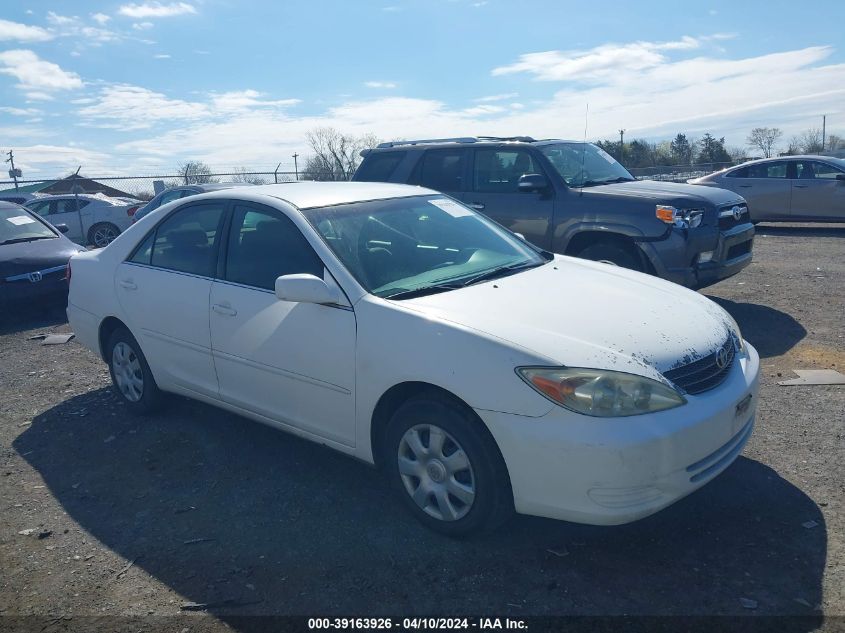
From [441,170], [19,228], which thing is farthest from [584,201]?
[19,228]

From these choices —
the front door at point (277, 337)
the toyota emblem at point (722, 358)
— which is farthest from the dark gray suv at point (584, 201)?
the front door at point (277, 337)

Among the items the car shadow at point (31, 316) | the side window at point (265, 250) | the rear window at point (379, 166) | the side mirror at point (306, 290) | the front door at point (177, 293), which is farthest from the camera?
the car shadow at point (31, 316)

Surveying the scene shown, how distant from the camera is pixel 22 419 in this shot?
221 inches

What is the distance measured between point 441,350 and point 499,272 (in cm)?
105

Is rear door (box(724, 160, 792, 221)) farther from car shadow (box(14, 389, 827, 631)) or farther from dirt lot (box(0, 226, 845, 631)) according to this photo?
car shadow (box(14, 389, 827, 631))

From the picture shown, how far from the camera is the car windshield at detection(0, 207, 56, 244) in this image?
31.1ft

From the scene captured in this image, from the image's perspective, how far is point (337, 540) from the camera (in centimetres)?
355

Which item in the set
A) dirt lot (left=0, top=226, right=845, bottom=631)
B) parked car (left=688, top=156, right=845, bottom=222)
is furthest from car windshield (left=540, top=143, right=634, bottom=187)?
parked car (left=688, top=156, right=845, bottom=222)

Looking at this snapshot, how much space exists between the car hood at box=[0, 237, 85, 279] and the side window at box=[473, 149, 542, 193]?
534 centimetres

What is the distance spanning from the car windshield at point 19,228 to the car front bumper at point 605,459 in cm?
857

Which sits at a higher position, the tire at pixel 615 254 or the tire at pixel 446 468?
the tire at pixel 615 254

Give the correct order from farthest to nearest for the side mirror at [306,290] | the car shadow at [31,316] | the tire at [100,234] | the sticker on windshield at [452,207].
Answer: the tire at [100,234] → the car shadow at [31,316] → the sticker on windshield at [452,207] → the side mirror at [306,290]

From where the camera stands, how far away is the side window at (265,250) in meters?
4.09

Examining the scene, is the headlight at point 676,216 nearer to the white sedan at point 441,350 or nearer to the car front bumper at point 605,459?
the white sedan at point 441,350
